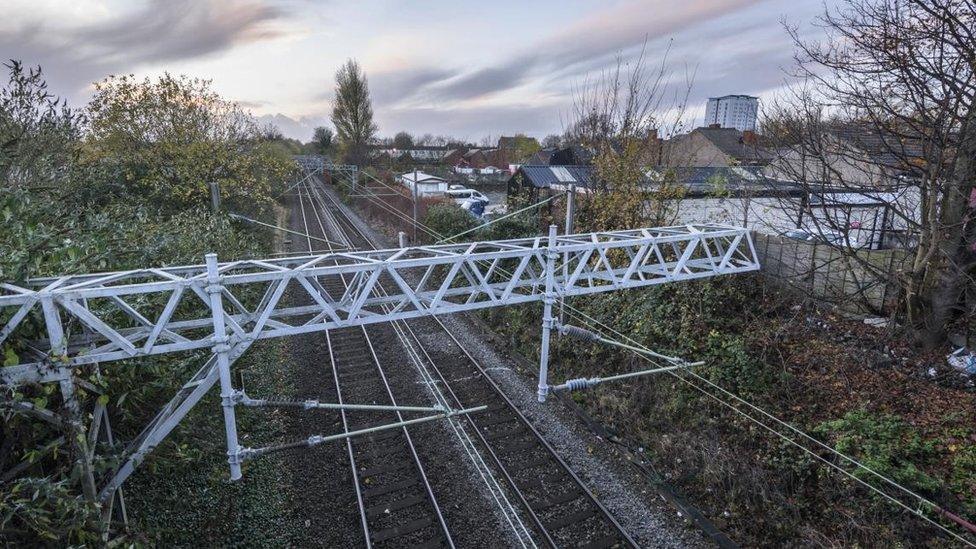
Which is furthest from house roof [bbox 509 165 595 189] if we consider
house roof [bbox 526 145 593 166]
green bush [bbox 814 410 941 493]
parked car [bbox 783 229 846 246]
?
green bush [bbox 814 410 941 493]

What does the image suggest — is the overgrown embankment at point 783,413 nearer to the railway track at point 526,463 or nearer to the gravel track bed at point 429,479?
the railway track at point 526,463

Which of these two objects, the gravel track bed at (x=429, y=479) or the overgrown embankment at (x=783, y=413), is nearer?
→ the overgrown embankment at (x=783, y=413)

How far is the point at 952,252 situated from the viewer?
916cm

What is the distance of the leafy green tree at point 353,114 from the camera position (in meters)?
52.3

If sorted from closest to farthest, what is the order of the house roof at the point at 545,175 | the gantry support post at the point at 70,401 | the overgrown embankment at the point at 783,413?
1. the gantry support post at the point at 70,401
2. the overgrown embankment at the point at 783,413
3. the house roof at the point at 545,175

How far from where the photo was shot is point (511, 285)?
6.76 metres

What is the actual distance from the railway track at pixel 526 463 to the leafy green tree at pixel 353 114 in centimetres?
4538

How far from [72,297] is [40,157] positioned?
9.68 m

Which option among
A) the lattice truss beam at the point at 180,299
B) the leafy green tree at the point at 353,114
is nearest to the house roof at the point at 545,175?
the lattice truss beam at the point at 180,299

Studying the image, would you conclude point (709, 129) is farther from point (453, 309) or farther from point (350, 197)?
point (453, 309)

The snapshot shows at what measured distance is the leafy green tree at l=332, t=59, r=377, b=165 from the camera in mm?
52281

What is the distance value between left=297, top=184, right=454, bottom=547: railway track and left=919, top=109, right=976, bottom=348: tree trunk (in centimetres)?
1011

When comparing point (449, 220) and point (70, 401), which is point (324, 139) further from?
point (70, 401)

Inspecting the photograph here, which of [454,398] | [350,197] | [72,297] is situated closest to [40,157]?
[72,297]
